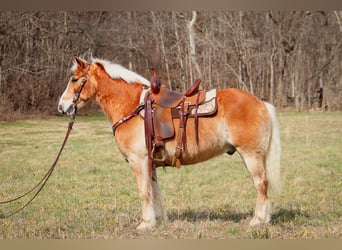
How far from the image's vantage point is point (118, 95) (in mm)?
3238

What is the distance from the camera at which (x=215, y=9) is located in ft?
12.2

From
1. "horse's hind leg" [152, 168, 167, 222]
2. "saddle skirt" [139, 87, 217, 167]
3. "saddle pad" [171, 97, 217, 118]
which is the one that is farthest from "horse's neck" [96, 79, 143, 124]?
"horse's hind leg" [152, 168, 167, 222]

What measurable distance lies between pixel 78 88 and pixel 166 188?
61.6 inches

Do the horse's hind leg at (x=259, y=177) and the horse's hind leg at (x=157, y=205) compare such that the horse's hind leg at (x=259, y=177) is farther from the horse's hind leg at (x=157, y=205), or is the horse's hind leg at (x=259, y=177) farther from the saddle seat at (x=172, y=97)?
the horse's hind leg at (x=157, y=205)

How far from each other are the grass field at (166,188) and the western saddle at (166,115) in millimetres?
590

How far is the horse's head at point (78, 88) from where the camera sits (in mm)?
3211

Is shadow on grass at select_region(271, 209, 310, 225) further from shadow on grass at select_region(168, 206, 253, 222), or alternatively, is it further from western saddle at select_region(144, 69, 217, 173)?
western saddle at select_region(144, 69, 217, 173)

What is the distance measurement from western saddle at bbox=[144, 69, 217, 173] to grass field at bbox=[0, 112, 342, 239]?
590 mm

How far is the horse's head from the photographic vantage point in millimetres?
3211

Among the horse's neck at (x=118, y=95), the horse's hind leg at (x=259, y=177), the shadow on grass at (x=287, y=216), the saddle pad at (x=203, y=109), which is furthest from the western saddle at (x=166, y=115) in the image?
the shadow on grass at (x=287, y=216)

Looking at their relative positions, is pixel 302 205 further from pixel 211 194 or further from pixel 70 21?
pixel 70 21

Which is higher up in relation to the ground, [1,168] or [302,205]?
[1,168]

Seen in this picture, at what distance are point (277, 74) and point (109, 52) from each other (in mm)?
1646

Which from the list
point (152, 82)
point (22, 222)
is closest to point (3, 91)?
point (22, 222)
